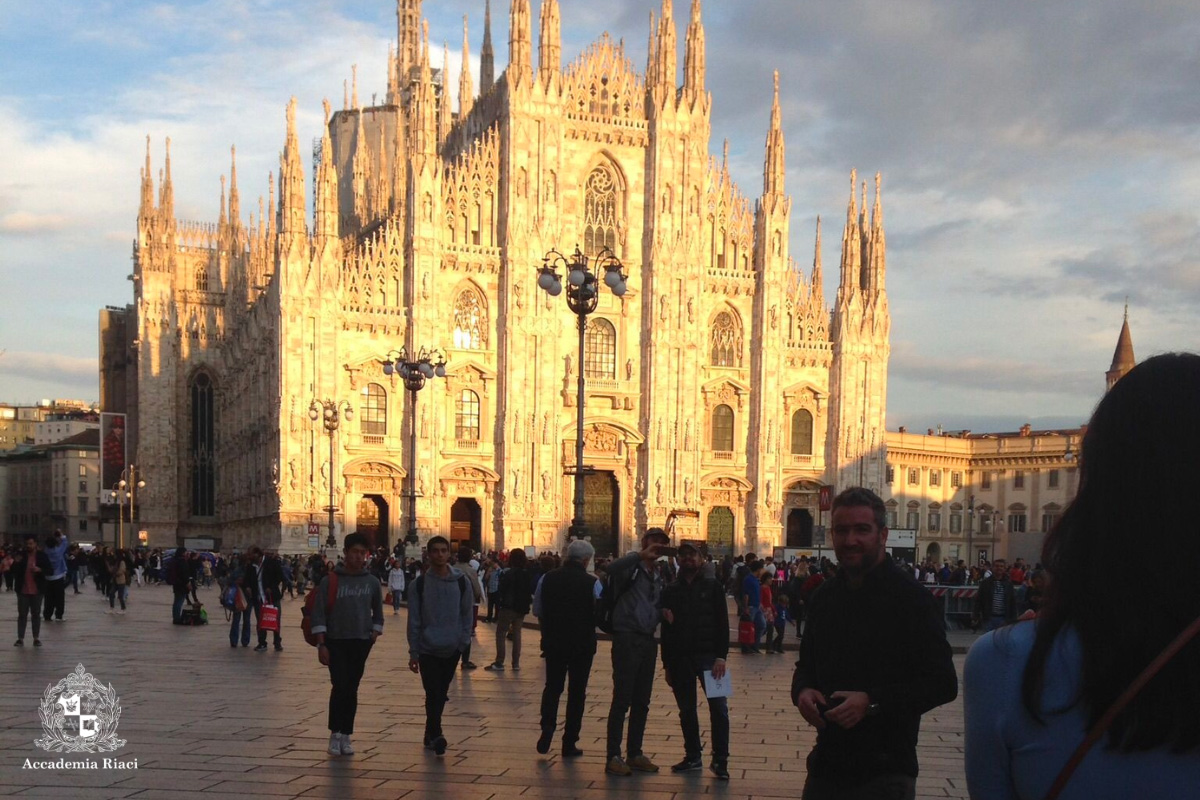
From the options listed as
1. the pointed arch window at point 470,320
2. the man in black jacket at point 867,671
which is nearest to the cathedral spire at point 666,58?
the pointed arch window at point 470,320

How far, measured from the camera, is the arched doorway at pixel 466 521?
161 feet

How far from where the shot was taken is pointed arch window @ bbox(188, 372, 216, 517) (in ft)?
235

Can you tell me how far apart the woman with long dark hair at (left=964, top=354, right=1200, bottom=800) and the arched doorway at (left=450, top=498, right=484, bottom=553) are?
4723cm

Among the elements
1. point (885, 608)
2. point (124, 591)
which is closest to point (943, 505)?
point (124, 591)

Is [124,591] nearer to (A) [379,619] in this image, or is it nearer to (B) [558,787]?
(A) [379,619]

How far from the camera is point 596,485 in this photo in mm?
50906

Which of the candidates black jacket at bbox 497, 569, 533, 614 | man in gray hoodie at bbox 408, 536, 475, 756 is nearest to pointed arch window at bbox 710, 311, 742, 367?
black jacket at bbox 497, 569, 533, 614

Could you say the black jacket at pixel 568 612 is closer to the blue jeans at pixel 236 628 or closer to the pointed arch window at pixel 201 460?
the blue jeans at pixel 236 628

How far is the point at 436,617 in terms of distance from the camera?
9.90 metres

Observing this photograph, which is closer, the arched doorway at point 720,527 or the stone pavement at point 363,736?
the stone pavement at point 363,736

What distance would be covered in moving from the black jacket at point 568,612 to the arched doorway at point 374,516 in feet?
124

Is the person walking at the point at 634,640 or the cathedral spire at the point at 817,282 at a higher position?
the cathedral spire at the point at 817,282

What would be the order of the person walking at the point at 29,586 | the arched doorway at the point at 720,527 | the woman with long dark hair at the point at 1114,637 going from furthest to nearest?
1. the arched doorway at the point at 720,527
2. the person walking at the point at 29,586
3. the woman with long dark hair at the point at 1114,637

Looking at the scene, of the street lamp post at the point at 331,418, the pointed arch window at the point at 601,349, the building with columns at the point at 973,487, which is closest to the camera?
the street lamp post at the point at 331,418
